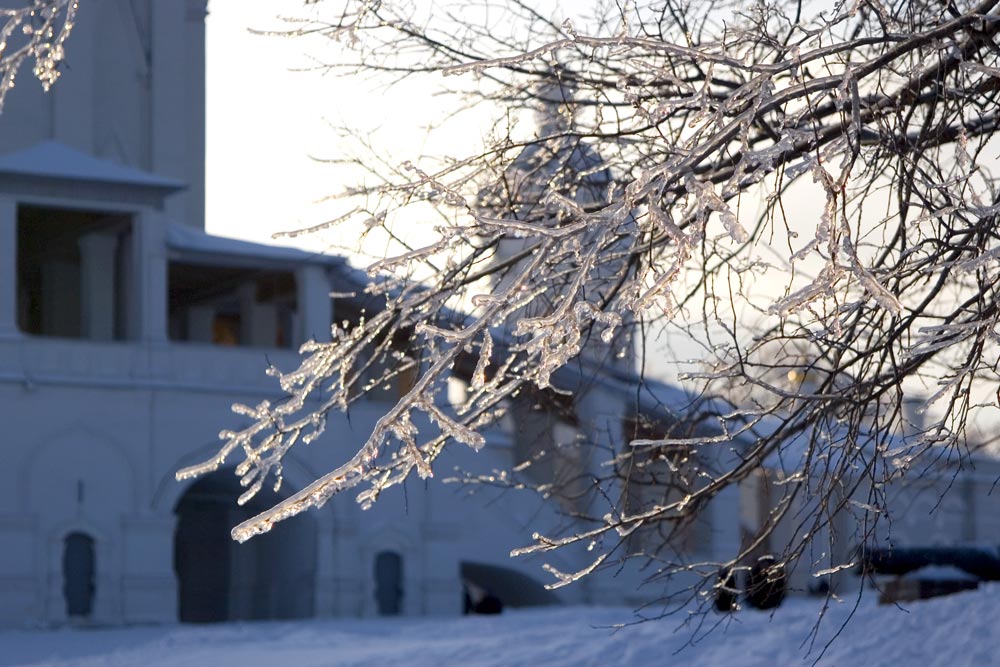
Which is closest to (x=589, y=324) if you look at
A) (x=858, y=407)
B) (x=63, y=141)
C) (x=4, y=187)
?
(x=858, y=407)

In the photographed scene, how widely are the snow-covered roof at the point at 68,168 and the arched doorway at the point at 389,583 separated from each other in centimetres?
673

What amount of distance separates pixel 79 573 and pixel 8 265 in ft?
15.2

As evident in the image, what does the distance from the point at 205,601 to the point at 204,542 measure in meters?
1.05

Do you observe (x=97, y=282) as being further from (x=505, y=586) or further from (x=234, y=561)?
(x=505, y=586)

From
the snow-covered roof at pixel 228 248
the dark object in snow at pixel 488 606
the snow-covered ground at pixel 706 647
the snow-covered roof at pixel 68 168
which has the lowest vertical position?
the dark object in snow at pixel 488 606

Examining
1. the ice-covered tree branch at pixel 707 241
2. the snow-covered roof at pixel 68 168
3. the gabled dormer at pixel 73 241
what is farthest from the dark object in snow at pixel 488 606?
the ice-covered tree branch at pixel 707 241

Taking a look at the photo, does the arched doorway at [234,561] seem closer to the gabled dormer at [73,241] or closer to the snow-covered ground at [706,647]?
the gabled dormer at [73,241]

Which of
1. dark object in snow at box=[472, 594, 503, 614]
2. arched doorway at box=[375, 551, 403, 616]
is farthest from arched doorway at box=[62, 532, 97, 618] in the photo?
dark object in snow at box=[472, 594, 503, 614]

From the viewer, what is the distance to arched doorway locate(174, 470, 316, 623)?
24.1 m

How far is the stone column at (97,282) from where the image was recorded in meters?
24.5

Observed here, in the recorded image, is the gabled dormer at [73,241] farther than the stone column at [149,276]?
No

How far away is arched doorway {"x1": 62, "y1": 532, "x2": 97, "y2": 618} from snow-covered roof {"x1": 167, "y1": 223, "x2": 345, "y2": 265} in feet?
16.2

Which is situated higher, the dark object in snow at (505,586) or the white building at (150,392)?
the white building at (150,392)

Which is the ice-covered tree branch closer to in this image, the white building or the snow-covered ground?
the snow-covered ground
